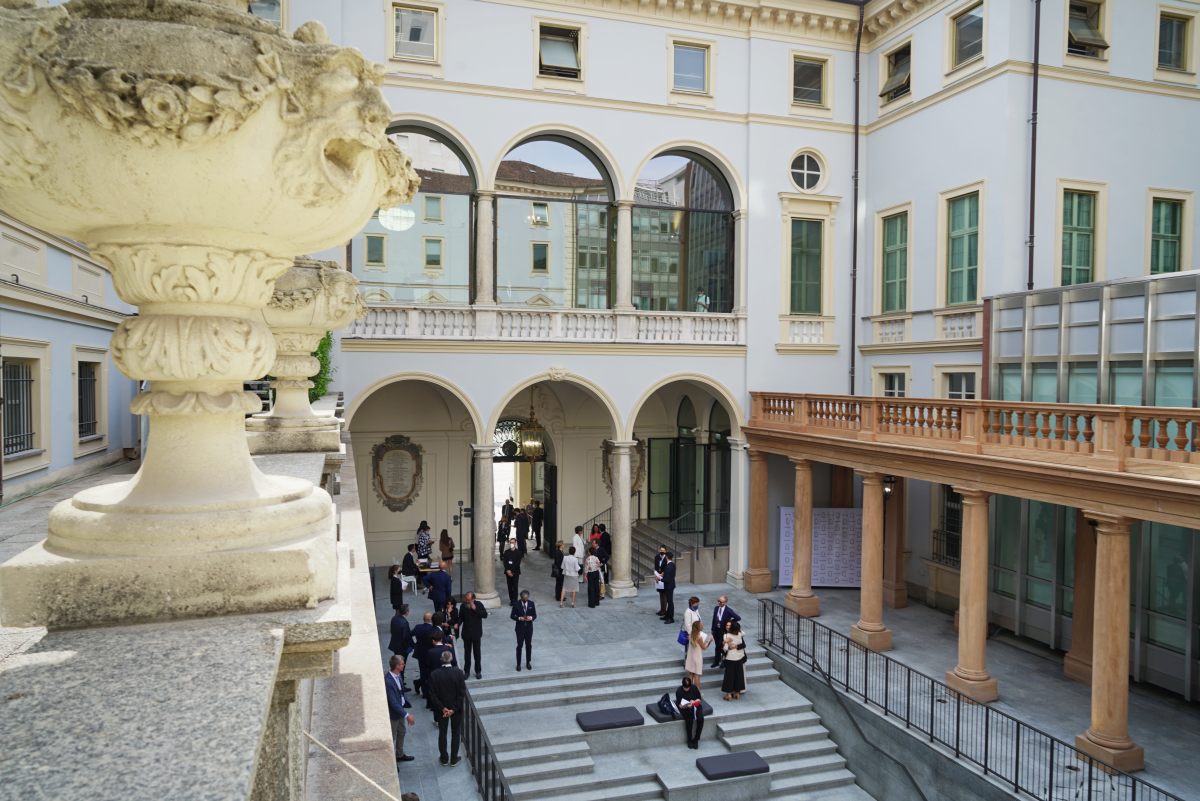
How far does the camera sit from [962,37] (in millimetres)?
19078

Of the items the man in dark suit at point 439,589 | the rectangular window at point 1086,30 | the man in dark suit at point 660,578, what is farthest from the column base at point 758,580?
the rectangular window at point 1086,30

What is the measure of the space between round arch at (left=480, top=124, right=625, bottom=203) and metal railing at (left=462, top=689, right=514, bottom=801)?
12.5 metres

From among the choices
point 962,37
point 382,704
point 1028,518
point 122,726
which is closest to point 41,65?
point 122,726

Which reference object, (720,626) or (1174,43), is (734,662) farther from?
(1174,43)

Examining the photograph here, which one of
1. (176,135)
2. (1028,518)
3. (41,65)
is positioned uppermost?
(41,65)

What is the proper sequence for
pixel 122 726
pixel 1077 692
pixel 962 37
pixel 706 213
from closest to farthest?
1. pixel 122 726
2. pixel 1077 692
3. pixel 962 37
4. pixel 706 213

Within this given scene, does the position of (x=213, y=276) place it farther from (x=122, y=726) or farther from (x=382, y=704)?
(x=382, y=704)

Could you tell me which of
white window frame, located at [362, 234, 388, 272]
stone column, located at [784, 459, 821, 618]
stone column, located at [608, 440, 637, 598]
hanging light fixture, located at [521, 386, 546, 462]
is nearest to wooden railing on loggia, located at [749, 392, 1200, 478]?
stone column, located at [784, 459, 821, 618]

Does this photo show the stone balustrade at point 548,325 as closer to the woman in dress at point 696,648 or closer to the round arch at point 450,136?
the round arch at point 450,136

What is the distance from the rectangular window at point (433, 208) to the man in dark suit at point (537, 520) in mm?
9821

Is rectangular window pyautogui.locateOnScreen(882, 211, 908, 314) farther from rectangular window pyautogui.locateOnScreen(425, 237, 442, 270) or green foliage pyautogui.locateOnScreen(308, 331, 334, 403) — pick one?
green foliage pyautogui.locateOnScreen(308, 331, 334, 403)

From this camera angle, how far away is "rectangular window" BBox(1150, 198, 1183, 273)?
18.3m

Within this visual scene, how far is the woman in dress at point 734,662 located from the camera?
15.0 metres

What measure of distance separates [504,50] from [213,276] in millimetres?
19405
